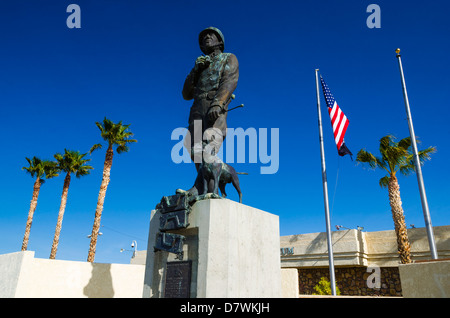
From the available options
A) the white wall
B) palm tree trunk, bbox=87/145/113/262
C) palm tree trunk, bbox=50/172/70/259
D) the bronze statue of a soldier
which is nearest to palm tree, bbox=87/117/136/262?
palm tree trunk, bbox=87/145/113/262

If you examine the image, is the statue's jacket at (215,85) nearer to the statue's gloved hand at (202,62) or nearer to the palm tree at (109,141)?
the statue's gloved hand at (202,62)

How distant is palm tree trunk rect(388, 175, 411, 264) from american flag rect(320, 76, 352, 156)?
404cm

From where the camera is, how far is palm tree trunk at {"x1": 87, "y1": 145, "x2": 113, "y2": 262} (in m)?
16.8

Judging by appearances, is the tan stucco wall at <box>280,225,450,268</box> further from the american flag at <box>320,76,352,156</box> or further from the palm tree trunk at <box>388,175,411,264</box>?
the american flag at <box>320,76,352,156</box>

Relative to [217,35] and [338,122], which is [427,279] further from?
[338,122]

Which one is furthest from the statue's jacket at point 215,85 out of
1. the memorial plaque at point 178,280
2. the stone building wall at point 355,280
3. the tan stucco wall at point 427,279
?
the stone building wall at point 355,280

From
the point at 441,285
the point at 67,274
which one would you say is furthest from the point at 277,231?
the point at 67,274

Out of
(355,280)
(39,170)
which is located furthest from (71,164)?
(355,280)

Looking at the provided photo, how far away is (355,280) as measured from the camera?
712 inches

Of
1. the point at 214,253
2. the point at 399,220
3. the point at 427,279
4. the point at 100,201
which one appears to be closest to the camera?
the point at 214,253

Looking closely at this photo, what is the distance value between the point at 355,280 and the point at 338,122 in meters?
9.86

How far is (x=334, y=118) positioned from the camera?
43.6 ft

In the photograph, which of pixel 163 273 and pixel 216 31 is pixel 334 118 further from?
pixel 163 273
